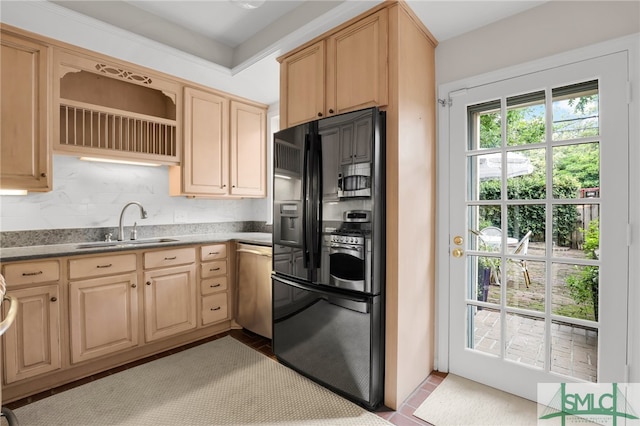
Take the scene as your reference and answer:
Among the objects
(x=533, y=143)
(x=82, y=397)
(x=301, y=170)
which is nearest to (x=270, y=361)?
(x=82, y=397)

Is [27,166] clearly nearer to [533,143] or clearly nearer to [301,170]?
[301,170]

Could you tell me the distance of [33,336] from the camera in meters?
2.10

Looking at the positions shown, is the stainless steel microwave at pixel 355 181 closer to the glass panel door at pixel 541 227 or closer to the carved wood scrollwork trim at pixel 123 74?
the glass panel door at pixel 541 227

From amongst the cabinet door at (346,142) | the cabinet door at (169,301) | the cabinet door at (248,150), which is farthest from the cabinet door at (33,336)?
the cabinet door at (346,142)

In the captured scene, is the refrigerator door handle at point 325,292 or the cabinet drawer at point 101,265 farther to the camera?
the cabinet drawer at point 101,265

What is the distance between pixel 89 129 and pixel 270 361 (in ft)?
8.18

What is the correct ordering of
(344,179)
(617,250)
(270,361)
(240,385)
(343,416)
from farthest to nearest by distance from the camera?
(270,361) < (240,385) < (344,179) < (343,416) < (617,250)

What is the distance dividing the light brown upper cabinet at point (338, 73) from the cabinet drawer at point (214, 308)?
1.72m

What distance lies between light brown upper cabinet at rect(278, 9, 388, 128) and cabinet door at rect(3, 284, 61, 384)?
2.04 metres

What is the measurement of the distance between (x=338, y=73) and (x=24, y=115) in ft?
7.23

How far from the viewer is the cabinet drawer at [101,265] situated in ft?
7.39

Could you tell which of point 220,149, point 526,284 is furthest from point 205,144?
point 526,284

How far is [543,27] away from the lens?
1.96 m

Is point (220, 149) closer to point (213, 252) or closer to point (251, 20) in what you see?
point (213, 252)
